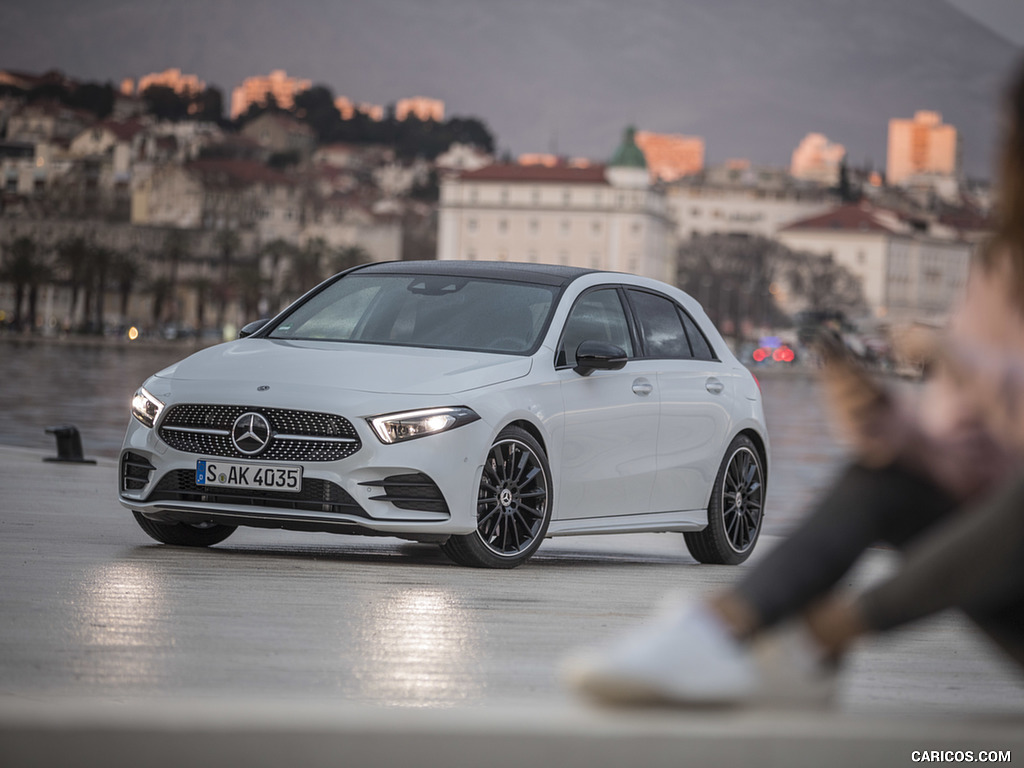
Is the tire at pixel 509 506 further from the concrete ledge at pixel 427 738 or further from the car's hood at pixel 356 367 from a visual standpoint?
the concrete ledge at pixel 427 738

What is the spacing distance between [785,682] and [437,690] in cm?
224

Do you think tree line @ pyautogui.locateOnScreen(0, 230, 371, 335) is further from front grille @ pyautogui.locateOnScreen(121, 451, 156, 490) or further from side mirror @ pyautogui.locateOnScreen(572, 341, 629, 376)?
side mirror @ pyautogui.locateOnScreen(572, 341, 629, 376)

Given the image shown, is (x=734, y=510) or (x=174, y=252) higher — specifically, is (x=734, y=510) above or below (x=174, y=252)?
above

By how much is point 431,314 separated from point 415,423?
1312 millimetres

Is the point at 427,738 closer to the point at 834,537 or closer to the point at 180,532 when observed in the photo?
the point at 834,537

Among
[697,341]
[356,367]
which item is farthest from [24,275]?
[356,367]

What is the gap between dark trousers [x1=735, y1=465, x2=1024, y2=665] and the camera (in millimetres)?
2676

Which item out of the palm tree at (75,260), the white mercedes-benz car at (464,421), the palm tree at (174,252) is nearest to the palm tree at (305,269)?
the palm tree at (174,252)

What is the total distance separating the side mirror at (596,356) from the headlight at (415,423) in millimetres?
1039

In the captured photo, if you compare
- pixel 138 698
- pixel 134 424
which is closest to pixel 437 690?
pixel 138 698

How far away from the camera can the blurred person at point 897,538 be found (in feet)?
8.74

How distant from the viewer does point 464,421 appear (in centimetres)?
841

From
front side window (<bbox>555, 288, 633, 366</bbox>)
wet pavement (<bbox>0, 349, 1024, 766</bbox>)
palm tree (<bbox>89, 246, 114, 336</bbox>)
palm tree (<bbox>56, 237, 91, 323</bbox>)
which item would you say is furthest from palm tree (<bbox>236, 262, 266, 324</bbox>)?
front side window (<bbox>555, 288, 633, 366</bbox>)

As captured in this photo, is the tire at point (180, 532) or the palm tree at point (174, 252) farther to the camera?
the palm tree at point (174, 252)
